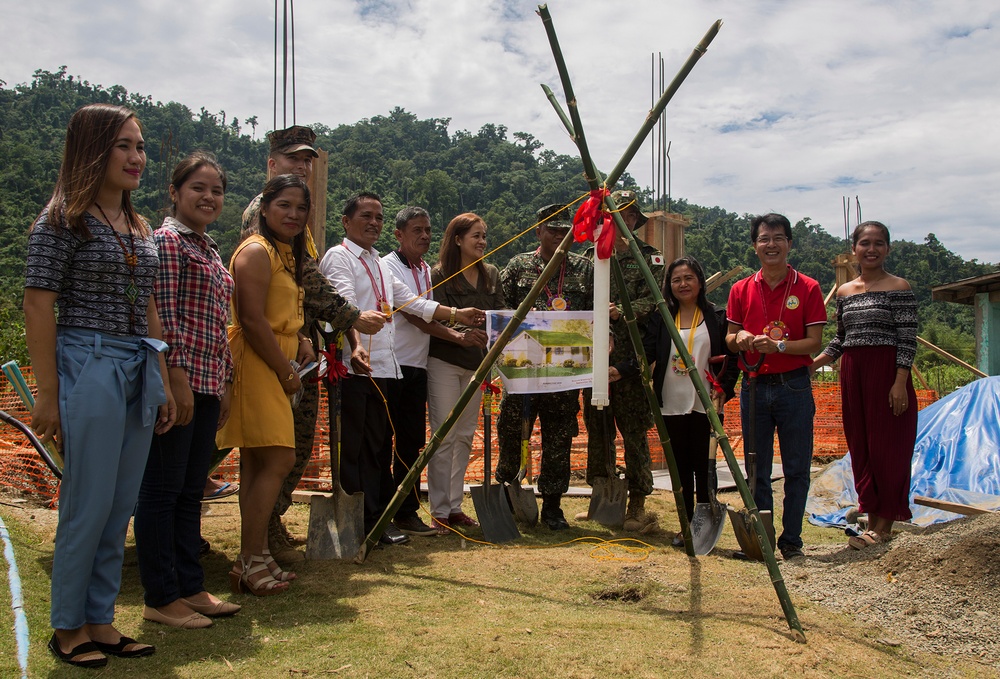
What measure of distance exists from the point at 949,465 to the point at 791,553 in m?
2.48

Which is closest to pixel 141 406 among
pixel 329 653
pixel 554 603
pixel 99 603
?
pixel 99 603

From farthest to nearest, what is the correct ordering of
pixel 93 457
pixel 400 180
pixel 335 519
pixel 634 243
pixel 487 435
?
pixel 400 180, pixel 487 435, pixel 335 519, pixel 634 243, pixel 93 457

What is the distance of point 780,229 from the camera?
4.68 metres

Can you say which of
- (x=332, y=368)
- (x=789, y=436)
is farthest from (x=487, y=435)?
(x=789, y=436)

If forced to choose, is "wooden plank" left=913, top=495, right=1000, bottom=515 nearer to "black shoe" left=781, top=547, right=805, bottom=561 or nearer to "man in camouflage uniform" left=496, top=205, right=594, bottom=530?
"black shoe" left=781, top=547, right=805, bottom=561

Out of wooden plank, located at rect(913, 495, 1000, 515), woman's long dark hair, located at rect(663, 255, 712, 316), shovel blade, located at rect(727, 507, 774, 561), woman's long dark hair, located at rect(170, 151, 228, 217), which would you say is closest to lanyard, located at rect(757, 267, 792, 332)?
woman's long dark hair, located at rect(663, 255, 712, 316)

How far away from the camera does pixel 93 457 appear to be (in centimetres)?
253

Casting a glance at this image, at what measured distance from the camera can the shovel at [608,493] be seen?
536cm

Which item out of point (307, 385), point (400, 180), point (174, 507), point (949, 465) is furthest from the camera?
point (400, 180)

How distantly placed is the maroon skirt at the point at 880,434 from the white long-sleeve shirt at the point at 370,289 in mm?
2601

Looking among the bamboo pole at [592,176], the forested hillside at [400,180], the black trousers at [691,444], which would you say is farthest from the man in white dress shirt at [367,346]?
the forested hillside at [400,180]

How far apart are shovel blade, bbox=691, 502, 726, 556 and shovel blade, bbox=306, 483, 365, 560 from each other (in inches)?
75.4

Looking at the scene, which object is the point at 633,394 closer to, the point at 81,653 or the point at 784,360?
the point at 784,360

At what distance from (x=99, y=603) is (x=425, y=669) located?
3.72 feet
